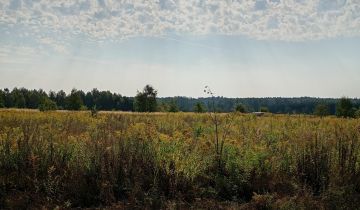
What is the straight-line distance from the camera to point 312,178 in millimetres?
7395

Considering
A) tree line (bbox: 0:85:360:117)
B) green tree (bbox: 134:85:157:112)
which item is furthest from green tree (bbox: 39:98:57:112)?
green tree (bbox: 134:85:157:112)

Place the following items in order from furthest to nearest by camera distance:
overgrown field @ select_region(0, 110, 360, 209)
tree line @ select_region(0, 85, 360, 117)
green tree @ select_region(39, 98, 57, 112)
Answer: tree line @ select_region(0, 85, 360, 117) < green tree @ select_region(39, 98, 57, 112) < overgrown field @ select_region(0, 110, 360, 209)

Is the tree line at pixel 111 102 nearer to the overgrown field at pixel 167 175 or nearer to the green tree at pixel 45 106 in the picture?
the green tree at pixel 45 106

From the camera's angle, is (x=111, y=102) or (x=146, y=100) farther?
(x=111, y=102)

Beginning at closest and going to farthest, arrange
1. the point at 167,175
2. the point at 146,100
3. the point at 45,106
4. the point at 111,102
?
the point at 167,175
the point at 45,106
the point at 146,100
the point at 111,102

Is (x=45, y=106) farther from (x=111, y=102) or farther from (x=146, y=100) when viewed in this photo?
(x=111, y=102)

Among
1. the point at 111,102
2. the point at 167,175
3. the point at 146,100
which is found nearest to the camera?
the point at 167,175

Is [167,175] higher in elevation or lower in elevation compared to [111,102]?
Answer: lower

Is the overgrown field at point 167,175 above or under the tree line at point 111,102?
under

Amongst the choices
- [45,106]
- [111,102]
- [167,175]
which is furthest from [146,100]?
[167,175]

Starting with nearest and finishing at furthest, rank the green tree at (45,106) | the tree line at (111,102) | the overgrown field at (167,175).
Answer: the overgrown field at (167,175) < the green tree at (45,106) < the tree line at (111,102)

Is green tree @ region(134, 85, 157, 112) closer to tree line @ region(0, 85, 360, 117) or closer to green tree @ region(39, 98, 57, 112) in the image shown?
tree line @ region(0, 85, 360, 117)

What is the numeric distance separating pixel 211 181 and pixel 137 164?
1.45 m

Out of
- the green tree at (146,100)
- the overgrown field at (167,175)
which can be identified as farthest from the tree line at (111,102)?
the overgrown field at (167,175)
